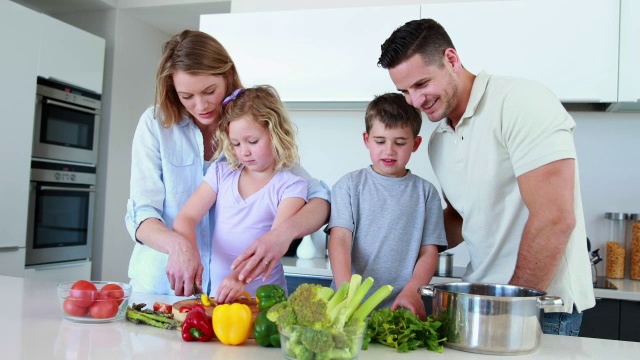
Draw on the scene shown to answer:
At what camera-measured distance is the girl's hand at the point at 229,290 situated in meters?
1.32

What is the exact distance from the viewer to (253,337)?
46.7 inches

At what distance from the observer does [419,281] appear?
159 cm

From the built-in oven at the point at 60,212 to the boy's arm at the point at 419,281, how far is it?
104 inches

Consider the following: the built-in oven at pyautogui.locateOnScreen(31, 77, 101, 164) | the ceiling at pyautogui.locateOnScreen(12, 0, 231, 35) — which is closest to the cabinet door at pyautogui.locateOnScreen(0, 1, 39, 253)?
the built-in oven at pyautogui.locateOnScreen(31, 77, 101, 164)

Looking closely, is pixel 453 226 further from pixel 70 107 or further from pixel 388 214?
pixel 70 107

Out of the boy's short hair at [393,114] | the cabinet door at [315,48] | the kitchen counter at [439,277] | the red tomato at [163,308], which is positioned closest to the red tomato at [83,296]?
the red tomato at [163,308]

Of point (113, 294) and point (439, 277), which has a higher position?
point (113, 294)

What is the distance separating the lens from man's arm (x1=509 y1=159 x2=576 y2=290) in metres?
1.39

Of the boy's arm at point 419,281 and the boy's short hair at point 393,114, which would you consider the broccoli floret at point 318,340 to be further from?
the boy's short hair at point 393,114

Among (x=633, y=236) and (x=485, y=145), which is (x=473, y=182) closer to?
(x=485, y=145)

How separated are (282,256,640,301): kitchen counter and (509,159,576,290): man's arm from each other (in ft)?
Answer: 4.01

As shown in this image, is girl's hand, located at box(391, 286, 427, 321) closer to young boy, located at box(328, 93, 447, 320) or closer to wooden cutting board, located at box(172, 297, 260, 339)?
young boy, located at box(328, 93, 447, 320)

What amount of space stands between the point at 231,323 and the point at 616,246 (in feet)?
8.10

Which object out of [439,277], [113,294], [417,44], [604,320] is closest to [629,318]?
[604,320]
